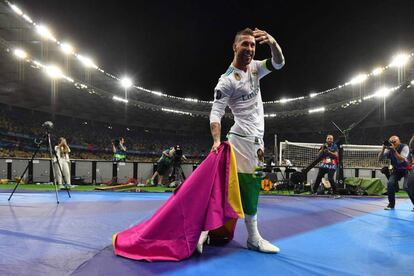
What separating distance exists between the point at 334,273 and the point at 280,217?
101 inches

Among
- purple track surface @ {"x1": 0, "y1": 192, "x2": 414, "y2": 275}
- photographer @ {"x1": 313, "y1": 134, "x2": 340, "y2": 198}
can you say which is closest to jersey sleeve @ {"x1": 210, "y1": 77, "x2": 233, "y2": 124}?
purple track surface @ {"x1": 0, "y1": 192, "x2": 414, "y2": 275}

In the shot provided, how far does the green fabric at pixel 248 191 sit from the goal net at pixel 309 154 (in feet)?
32.0

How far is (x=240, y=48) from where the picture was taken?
2.82 meters

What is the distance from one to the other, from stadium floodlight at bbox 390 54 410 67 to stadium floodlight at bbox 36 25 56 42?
977 inches

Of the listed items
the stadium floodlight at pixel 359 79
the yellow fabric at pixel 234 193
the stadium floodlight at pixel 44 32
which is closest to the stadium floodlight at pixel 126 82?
the stadium floodlight at pixel 44 32

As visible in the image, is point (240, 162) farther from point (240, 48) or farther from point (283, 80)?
point (283, 80)

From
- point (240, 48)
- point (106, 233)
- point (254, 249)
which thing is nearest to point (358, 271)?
point (254, 249)

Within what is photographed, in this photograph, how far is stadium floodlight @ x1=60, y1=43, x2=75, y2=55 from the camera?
22.1 metres

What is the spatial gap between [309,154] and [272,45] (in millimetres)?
12181

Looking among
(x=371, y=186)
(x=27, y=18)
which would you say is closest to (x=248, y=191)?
(x=371, y=186)

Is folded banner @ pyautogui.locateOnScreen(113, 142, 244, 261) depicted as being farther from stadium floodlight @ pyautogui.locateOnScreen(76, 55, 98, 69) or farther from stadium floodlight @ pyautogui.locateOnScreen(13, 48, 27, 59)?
stadium floodlight @ pyautogui.locateOnScreen(76, 55, 98, 69)

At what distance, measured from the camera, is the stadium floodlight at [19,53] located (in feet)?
64.0

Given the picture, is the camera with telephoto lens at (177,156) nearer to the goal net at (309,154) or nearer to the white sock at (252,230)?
the goal net at (309,154)

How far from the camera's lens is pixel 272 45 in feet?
9.28
